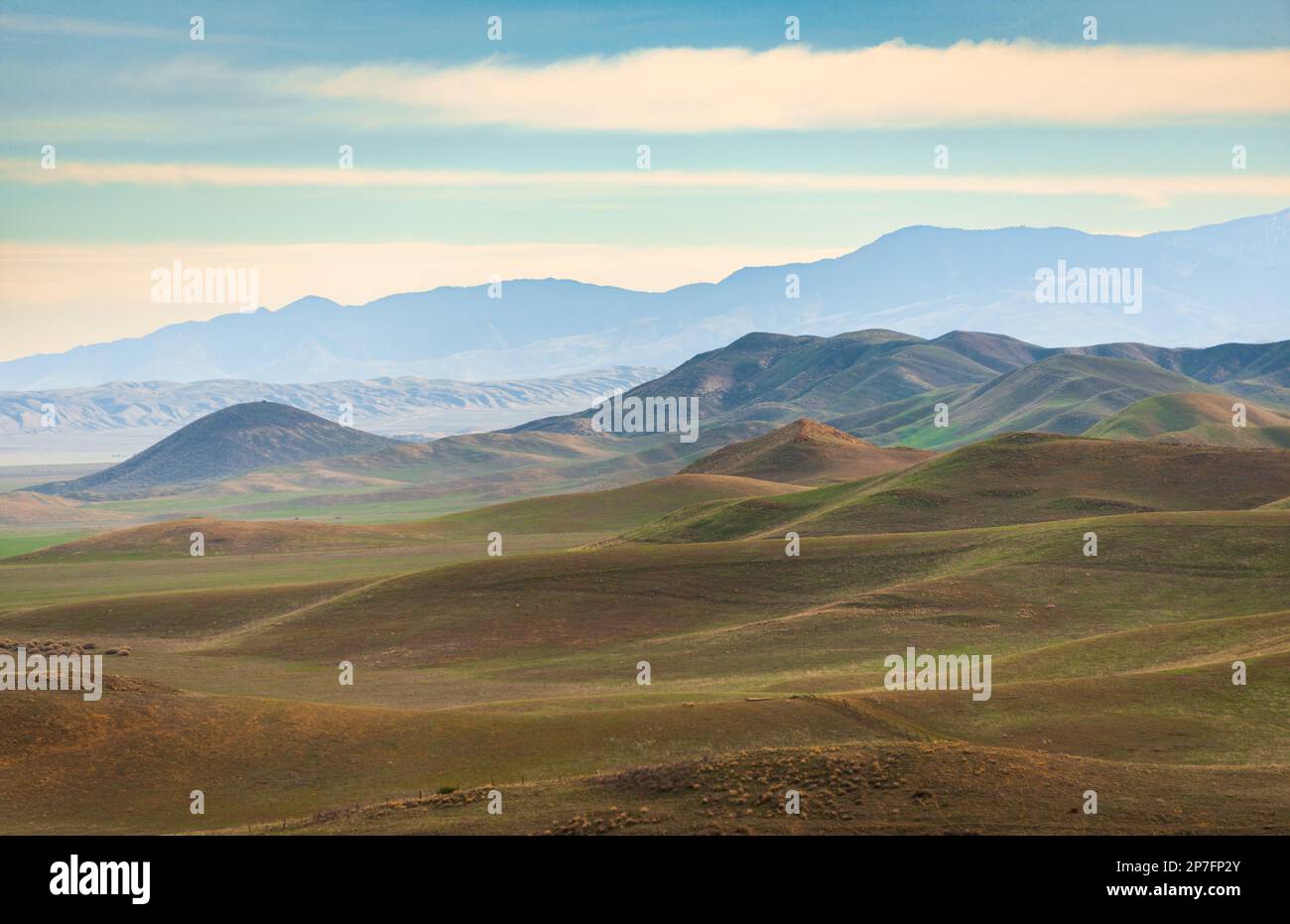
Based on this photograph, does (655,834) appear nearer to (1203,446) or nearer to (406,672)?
(406,672)

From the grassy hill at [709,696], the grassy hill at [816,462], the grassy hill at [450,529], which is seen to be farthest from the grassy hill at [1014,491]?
the grassy hill at [816,462]

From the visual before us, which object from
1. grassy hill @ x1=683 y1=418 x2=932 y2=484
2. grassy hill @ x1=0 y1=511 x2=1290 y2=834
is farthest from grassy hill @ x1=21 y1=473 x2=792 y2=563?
grassy hill @ x1=0 y1=511 x2=1290 y2=834

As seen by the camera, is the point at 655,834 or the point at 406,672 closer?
the point at 655,834

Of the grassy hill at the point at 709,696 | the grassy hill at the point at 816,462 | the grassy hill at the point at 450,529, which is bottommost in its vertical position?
the grassy hill at the point at 709,696

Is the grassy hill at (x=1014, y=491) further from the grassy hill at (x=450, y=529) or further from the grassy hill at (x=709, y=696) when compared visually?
the grassy hill at (x=709, y=696)

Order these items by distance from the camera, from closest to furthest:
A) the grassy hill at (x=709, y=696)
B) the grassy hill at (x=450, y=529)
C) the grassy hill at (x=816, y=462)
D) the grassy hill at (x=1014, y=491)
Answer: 1. the grassy hill at (x=709, y=696)
2. the grassy hill at (x=1014, y=491)
3. the grassy hill at (x=450, y=529)
4. the grassy hill at (x=816, y=462)

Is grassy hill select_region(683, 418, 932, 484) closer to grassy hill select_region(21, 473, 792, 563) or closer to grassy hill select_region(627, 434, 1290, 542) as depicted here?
grassy hill select_region(21, 473, 792, 563)
